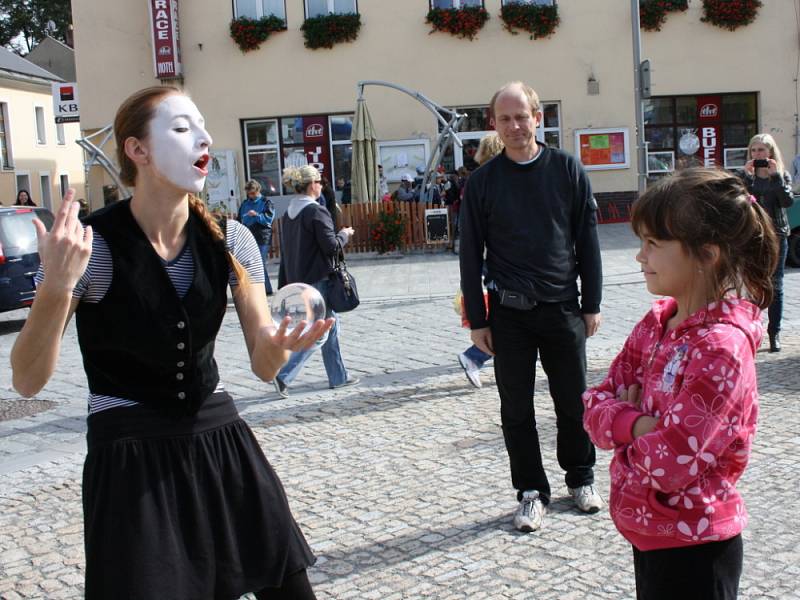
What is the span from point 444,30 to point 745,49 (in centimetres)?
756

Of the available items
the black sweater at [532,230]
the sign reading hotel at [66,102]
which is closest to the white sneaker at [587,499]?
the black sweater at [532,230]

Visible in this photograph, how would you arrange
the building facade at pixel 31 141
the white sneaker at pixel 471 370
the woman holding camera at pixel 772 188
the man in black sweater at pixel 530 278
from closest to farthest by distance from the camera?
1. the man in black sweater at pixel 530 278
2. the white sneaker at pixel 471 370
3. the woman holding camera at pixel 772 188
4. the building facade at pixel 31 141

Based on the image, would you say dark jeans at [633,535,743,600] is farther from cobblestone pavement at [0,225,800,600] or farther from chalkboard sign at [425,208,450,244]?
chalkboard sign at [425,208,450,244]

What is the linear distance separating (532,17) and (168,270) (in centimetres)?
2294

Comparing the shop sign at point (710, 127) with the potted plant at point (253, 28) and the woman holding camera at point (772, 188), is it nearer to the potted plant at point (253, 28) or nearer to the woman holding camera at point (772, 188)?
the potted plant at point (253, 28)

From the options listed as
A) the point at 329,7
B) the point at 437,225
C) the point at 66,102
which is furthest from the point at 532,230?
the point at 66,102

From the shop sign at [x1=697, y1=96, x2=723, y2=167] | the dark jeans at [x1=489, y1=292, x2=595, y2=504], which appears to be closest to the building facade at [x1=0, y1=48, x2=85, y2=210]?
the shop sign at [x1=697, y1=96, x2=723, y2=167]

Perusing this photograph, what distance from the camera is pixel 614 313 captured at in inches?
436

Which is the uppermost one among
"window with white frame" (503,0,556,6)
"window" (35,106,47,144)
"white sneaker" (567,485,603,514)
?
"window with white frame" (503,0,556,6)

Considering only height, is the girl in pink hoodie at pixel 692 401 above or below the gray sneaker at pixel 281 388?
above

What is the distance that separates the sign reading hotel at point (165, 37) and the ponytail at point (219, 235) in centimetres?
2283

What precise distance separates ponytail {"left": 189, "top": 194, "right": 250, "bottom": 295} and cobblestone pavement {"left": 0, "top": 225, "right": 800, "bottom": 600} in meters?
1.63

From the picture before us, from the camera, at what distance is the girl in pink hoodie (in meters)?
2.22

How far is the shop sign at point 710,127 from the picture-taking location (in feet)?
82.0
